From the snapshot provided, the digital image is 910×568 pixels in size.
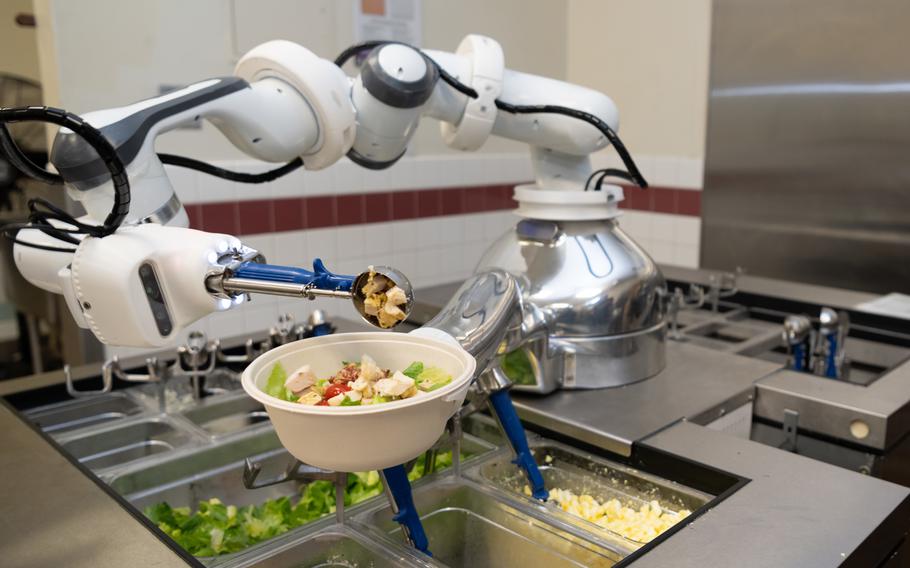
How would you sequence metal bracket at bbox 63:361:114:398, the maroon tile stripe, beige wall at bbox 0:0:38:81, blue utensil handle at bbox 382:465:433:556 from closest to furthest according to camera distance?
blue utensil handle at bbox 382:465:433:556 < metal bracket at bbox 63:361:114:398 < the maroon tile stripe < beige wall at bbox 0:0:38:81

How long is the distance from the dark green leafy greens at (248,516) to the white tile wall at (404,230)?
3.32ft

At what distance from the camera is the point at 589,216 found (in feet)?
4.00

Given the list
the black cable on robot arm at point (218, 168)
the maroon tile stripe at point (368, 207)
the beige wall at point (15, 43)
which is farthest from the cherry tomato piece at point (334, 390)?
the beige wall at point (15, 43)

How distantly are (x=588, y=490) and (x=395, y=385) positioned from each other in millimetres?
513

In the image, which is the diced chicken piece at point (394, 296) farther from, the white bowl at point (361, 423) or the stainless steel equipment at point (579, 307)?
the stainless steel equipment at point (579, 307)

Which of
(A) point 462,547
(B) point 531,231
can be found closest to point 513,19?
(B) point 531,231

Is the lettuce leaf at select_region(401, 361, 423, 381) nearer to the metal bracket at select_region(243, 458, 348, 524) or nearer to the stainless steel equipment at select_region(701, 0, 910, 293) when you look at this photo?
the metal bracket at select_region(243, 458, 348, 524)

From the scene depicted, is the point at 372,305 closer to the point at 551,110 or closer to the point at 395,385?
the point at 395,385

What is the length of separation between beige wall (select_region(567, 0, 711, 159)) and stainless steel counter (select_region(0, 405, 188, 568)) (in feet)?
7.95

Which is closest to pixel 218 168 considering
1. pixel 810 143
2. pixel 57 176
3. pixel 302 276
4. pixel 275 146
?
pixel 275 146

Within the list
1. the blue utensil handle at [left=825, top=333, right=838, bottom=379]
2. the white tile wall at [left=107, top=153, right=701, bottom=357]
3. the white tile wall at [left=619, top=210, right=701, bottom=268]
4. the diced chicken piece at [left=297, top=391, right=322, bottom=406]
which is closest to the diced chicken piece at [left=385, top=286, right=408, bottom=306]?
the diced chicken piece at [left=297, top=391, right=322, bottom=406]

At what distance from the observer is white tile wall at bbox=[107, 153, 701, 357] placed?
216 centimetres

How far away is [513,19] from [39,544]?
255cm

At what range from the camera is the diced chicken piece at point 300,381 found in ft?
2.19
